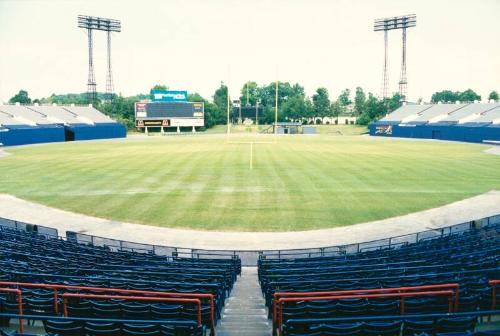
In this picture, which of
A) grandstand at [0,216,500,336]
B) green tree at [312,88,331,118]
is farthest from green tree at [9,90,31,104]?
grandstand at [0,216,500,336]

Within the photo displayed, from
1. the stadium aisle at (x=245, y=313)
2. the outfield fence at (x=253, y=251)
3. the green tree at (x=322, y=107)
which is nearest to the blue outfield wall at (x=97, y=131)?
the outfield fence at (x=253, y=251)

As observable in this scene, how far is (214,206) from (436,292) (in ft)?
61.8

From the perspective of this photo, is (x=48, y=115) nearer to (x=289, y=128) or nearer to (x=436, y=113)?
(x=289, y=128)

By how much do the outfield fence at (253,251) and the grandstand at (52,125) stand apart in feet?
212

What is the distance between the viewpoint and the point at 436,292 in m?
7.88

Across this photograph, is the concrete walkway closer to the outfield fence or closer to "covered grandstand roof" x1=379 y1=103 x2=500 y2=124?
the outfield fence

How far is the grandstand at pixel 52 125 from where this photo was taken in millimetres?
76938

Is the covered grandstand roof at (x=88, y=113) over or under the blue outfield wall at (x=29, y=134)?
over

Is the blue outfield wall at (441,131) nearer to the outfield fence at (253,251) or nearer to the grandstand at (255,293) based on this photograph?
the outfield fence at (253,251)

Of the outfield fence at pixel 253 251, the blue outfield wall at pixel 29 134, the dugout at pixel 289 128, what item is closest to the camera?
the outfield fence at pixel 253 251

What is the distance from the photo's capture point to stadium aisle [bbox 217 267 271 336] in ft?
28.3

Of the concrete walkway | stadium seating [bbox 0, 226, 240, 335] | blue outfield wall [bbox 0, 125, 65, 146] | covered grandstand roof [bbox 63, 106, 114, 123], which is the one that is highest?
covered grandstand roof [bbox 63, 106, 114, 123]

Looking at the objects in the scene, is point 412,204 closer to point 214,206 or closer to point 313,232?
point 313,232

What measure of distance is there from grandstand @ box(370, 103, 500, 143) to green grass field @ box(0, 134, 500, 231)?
31.4 metres
